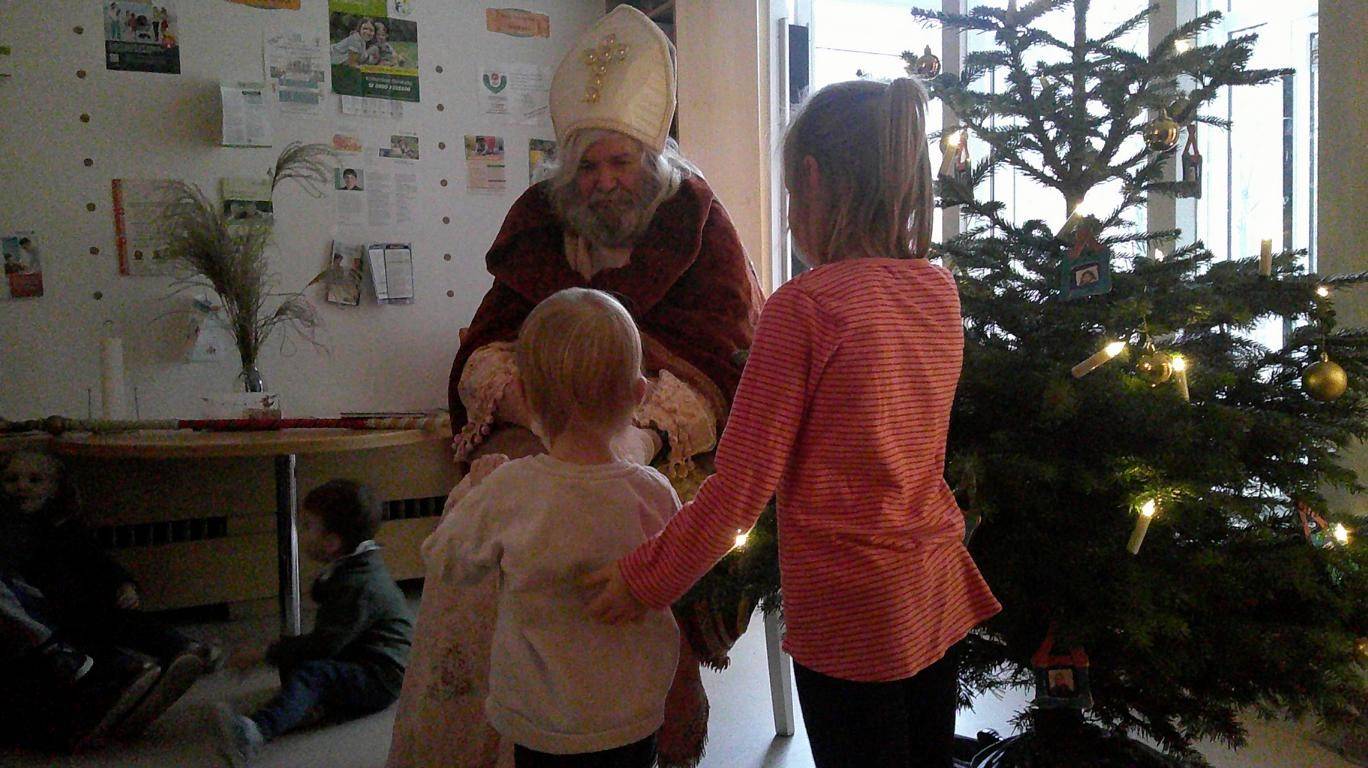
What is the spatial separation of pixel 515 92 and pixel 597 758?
297 cm

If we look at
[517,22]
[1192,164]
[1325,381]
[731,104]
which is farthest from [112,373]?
[1325,381]

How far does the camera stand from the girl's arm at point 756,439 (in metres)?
0.94

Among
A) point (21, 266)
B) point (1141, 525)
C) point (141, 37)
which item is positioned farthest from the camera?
point (141, 37)

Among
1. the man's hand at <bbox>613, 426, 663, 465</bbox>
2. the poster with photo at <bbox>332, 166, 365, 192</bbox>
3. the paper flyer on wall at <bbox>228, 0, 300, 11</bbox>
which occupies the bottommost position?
the man's hand at <bbox>613, 426, 663, 465</bbox>

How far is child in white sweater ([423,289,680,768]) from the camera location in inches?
40.5

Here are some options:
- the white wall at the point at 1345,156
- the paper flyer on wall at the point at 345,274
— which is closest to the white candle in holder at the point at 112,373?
the paper flyer on wall at the point at 345,274

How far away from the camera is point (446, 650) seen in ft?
5.10

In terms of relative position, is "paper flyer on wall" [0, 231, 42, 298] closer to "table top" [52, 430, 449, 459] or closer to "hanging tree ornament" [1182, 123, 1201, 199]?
"table top" [52, 430, 449, 459]

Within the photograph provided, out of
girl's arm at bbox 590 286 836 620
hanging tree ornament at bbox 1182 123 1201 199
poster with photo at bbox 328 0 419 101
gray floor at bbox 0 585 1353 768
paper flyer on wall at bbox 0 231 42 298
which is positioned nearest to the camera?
girl's arm at bbox 590 286 836 620

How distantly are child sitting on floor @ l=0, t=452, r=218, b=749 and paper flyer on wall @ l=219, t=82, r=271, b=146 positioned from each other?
1.28 meters

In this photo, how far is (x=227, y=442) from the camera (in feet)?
6.95

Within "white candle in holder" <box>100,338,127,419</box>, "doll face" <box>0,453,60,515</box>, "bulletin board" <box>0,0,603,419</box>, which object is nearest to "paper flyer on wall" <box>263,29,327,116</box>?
"bulletin board" <box>0,0,603,419</box>

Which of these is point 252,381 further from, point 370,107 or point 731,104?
point 731,104

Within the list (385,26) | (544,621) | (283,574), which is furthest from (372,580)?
(385,26)
